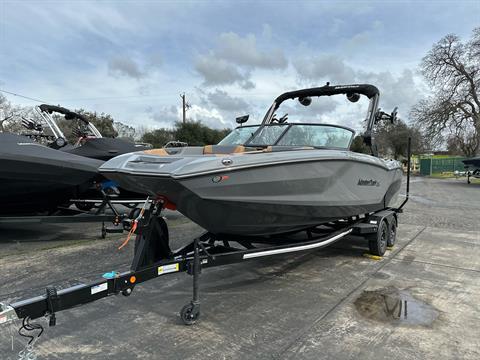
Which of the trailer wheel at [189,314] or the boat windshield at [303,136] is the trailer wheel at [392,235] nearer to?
the boat windshield at [303,136]

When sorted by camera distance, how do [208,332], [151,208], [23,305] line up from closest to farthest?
[23,305], [208,332], [151,208]

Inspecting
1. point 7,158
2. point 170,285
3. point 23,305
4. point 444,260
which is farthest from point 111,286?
point 444,260

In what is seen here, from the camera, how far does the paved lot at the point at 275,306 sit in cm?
284

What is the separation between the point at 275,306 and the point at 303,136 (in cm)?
197

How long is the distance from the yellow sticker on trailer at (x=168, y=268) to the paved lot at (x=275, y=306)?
1.40 ft

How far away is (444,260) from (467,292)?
1.27m

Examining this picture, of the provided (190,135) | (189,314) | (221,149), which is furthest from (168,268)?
(190,135)

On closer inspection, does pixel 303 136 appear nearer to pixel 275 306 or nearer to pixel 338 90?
pixel 338 90

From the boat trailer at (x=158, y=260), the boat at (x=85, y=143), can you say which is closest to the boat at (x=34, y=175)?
the boat at (x=85, y=143)

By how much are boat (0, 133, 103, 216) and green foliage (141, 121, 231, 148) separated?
29180 mm

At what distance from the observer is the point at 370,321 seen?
3.29 m

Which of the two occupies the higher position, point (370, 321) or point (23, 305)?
point (23, 305)

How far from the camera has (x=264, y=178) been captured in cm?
346

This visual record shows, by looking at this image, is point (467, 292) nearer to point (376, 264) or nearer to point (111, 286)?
point (376, 264)
